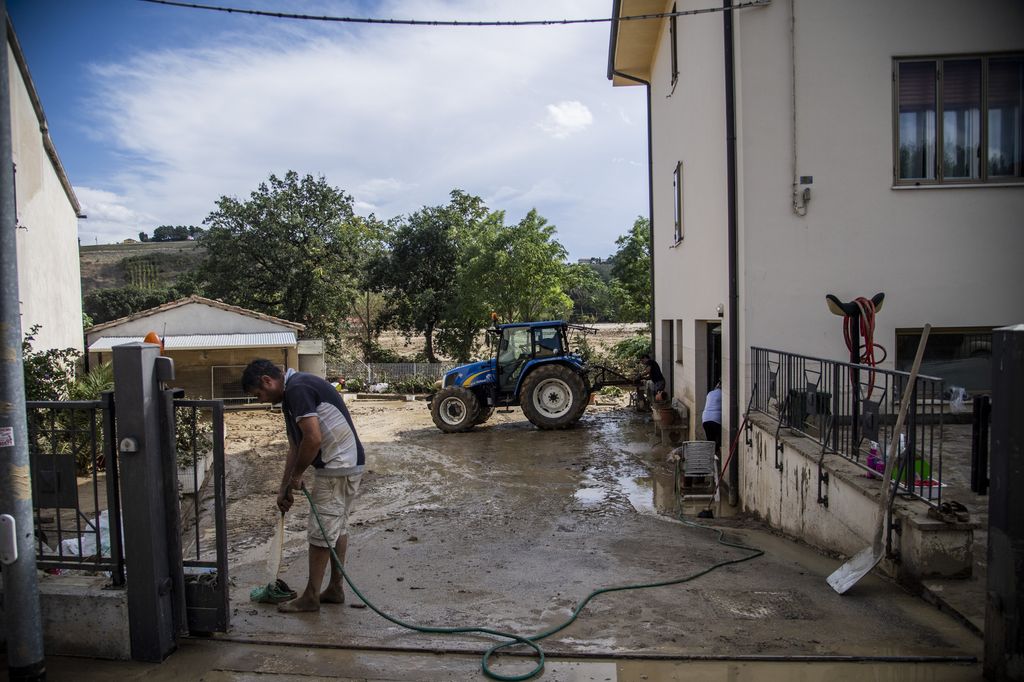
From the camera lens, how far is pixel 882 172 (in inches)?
312

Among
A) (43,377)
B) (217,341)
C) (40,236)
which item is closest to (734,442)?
(43,377)

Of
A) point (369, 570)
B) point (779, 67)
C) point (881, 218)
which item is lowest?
point (369, 570)

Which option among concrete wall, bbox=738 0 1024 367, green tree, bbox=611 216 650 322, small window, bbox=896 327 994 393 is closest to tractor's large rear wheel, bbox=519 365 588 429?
concrete wall, bbox=738 0 1024 367

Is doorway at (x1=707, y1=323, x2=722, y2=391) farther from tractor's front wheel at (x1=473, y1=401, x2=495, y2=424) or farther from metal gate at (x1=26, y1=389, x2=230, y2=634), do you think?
metal gate at (x1=26, y1=389, x2=230, y2=634)

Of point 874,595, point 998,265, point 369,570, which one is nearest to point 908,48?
point 998,265

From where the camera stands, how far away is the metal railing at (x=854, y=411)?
4.57 meters

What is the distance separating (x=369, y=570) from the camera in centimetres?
530

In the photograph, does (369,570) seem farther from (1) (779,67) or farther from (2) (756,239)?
(1) (779,67)

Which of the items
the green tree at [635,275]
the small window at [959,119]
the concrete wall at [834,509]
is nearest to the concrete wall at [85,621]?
the concrete wall at [834,509]

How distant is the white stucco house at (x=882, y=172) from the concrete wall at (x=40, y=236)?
1028 centimetres

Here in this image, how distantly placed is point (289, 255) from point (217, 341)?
7.28 m

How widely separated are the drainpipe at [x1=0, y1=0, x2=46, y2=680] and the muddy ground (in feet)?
3.16

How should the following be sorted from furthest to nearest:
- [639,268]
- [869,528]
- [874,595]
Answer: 1. [639,268]
2. [869,528]
3. [874,595]

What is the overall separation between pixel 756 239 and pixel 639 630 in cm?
529
